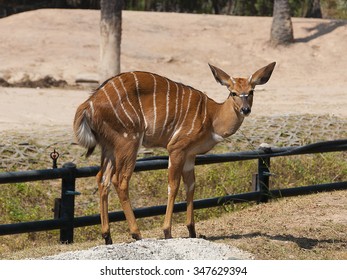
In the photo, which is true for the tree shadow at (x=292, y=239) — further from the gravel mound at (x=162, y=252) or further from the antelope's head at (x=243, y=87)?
the antelope's head at (x=243, y=87)

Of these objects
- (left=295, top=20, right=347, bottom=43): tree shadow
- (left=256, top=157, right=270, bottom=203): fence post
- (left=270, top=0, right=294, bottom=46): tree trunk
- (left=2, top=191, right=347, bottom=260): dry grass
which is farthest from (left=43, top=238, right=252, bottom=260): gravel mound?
(left=295, top=20, right=347, bottom=43): tree shadow

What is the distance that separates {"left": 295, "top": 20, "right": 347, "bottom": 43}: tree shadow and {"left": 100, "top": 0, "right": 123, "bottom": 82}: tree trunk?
22.8 ft

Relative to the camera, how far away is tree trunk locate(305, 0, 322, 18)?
3416 cm

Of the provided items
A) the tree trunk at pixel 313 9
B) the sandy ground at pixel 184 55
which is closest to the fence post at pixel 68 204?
the sandy ground at pixel 184 55

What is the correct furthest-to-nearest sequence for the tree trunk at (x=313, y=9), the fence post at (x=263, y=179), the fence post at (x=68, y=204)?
the tree trunk at (x=313, y=9) < the fence post at (x=263, y=179) < the fence post at (x=68, y=204)

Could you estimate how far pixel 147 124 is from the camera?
330 inches

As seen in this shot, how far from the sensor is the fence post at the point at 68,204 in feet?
30.2

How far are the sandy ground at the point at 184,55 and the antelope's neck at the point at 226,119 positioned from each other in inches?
407

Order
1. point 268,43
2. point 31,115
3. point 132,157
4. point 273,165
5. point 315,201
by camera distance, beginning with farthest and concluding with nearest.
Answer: point 268,43 < point 31,115 < point 273,165 < point 315,201 < point 132,157

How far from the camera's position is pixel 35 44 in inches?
982

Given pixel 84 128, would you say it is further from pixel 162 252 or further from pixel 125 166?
pixel 162 252

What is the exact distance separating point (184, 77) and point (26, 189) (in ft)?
37.4

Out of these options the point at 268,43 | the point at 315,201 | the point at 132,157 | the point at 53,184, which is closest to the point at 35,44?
the point at 268,43

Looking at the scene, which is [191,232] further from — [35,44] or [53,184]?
[35,44]
